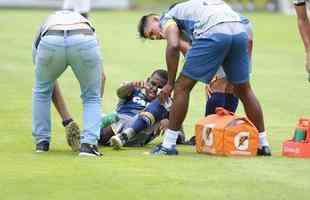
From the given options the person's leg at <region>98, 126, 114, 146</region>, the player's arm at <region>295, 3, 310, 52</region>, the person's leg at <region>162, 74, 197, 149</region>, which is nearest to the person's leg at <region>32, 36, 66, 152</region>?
the person's leg at <region>98, 126, 114, 146</region>

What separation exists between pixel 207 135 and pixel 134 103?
1.55m

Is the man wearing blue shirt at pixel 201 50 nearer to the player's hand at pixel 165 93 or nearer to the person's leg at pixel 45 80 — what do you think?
the player's hand at pixel 165 93

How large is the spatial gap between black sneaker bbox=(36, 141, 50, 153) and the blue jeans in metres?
0.58

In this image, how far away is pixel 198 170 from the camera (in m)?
10.7

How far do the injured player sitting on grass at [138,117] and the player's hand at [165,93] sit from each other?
0.92 ft

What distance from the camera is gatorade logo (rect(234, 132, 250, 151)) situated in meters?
11.8

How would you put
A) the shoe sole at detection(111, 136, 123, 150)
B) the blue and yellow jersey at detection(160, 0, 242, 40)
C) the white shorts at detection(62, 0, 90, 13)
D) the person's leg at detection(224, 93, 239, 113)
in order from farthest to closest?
the white shorts at detection(62, 0, 90, 13) → the person's leg at detection(224, 93, 239, 113) → the shoe sole at detection(111, 136, 123, 150) → the blue and yellow jersey at detection(160, 0, 242, 40)

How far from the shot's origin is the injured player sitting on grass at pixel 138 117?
12773 mm

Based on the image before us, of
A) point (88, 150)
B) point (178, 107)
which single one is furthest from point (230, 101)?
point (88, 150)

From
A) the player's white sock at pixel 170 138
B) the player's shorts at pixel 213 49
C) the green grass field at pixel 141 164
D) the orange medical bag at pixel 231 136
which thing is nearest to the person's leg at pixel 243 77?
the player's shorts at pixel 213 49

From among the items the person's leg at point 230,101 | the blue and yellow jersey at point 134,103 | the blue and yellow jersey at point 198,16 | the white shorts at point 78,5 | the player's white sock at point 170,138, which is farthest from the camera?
the white shorts at point 78,5

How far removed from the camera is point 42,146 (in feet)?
40.3

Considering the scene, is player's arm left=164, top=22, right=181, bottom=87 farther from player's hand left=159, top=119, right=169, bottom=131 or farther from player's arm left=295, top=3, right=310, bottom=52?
player's arm left=295, top=3, right=310, bottom=52

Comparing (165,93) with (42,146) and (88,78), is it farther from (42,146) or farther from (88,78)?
(42,146)
